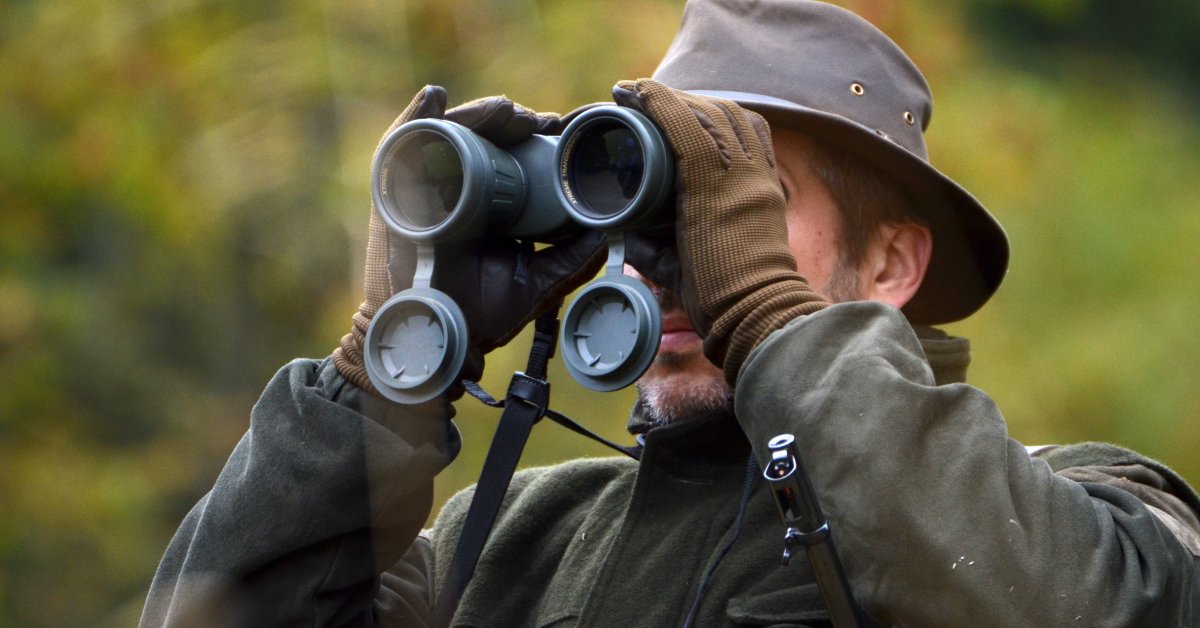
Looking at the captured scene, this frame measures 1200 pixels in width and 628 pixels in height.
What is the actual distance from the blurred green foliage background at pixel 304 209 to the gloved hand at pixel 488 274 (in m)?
2.76

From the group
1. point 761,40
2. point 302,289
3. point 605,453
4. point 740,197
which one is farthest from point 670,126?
point 302,289

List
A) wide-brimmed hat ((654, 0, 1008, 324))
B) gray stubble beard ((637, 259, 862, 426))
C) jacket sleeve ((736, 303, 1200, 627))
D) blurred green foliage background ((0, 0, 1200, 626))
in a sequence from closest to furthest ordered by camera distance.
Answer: jacket sleeve ((736, 303, 1200, 627)) < gray stubble beard ((637, 259, 862, 426)) < wide-brimmed hat ((654, 0, 1008, 324)) < blurred green foliage background ((0, 0, 1200, 626))

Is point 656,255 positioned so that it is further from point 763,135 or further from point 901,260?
point 901,260

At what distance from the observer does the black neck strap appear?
1.88 meters

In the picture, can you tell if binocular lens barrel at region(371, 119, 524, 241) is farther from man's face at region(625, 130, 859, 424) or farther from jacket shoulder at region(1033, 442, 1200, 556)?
jacket shoulder at region(1033, 442, 1200, 556)

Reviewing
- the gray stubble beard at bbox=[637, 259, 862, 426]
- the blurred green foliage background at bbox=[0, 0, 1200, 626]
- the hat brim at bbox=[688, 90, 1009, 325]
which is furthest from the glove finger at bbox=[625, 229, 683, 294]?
the blurred green foliage background at bbox=[0, 0, 1200, 626]

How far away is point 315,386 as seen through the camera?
1.96 metres

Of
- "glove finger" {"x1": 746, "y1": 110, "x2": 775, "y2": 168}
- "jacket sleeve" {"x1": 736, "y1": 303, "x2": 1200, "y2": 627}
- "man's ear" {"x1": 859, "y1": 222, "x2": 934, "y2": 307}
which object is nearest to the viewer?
"jacket sleeve" {"x1": 736, "y1": 303, "x2": 1200, "y2": 627}

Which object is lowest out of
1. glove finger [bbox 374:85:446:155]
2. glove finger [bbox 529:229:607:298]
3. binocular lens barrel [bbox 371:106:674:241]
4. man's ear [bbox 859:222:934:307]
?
man's ear [bbox 859:222:934:307]

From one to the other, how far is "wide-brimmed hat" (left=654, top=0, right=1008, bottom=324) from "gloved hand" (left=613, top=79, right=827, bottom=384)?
415 mm

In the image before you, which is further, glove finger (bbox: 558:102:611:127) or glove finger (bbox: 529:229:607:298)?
glove finger (bbox: 529:229:607:298)

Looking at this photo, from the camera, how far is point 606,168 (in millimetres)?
1809

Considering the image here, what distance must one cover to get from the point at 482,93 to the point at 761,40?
304 cm

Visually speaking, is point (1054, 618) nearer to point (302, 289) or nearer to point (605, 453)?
point (605, 453)
